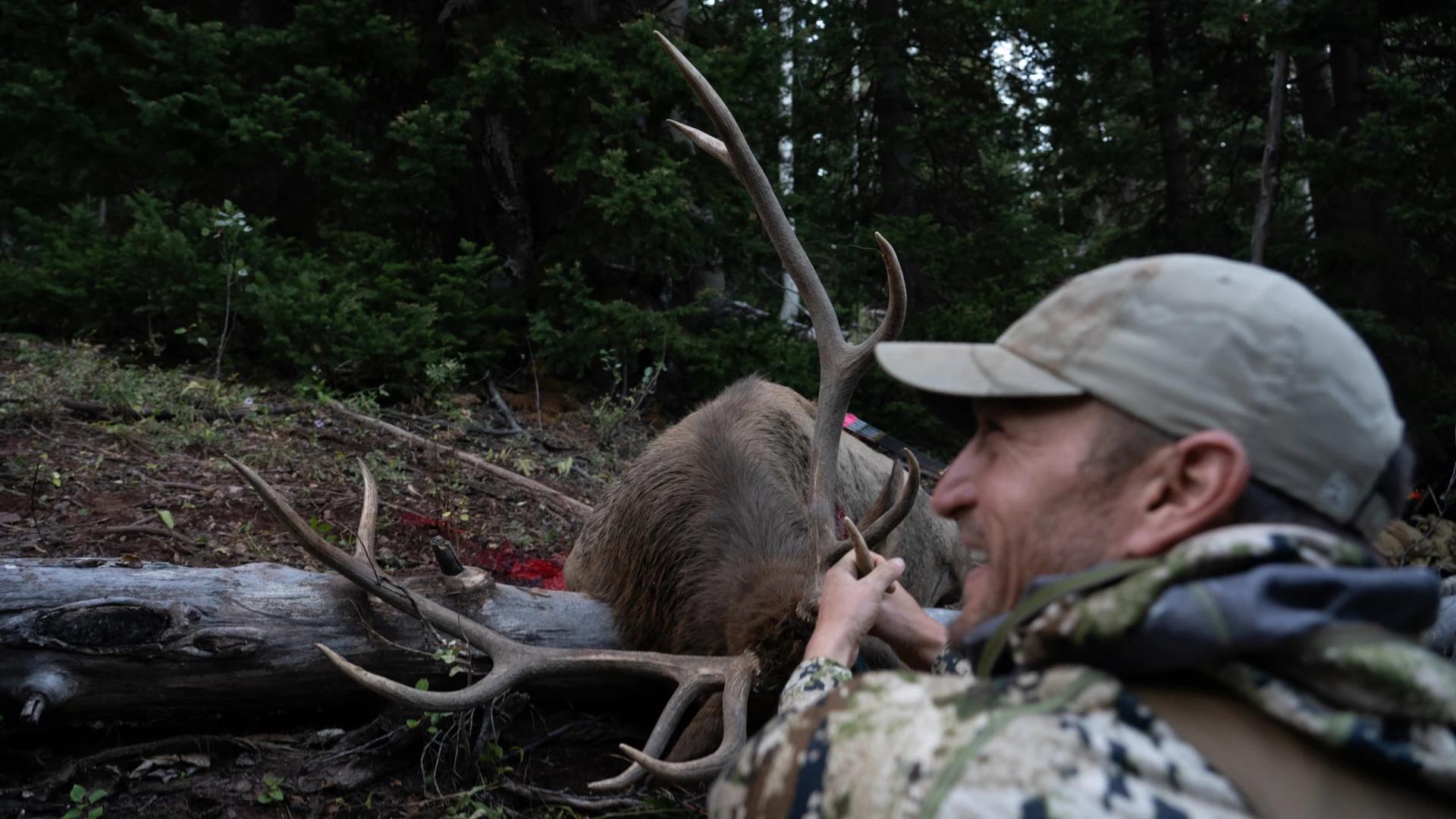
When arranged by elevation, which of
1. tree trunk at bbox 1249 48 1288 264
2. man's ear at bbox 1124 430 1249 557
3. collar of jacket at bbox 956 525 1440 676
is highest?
tree trunk at bbox 1249 48 1288 264

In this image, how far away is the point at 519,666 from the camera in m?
3.77

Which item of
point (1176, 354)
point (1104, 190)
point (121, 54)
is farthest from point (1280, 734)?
point (1104, 190)

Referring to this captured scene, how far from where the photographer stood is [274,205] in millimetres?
9633

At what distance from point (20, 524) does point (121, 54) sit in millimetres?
5315

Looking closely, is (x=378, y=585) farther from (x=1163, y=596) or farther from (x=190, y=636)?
(x=1163, y=596)

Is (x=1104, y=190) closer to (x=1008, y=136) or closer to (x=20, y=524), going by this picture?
(x=1008, y=136)

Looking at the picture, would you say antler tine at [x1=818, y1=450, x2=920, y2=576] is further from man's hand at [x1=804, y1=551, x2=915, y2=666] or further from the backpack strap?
the backpack strap

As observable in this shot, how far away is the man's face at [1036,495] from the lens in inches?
55.6

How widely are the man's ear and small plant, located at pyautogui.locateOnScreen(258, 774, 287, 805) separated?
3.10 meters

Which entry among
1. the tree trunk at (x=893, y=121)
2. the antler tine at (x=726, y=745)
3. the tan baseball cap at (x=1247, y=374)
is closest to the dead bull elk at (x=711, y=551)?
the antler tine at (x=726, y=745)

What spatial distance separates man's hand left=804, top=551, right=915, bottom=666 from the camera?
8.59 ft

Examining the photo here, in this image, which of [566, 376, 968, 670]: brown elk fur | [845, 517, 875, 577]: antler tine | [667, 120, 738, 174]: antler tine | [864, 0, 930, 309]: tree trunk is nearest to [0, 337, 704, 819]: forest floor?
[566, 376, 968, 670]: brown elk fur

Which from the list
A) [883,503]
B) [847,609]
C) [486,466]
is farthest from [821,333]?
[486,466]

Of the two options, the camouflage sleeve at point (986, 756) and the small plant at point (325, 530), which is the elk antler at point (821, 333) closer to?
the camouflage sleeve at point (986, 756)
